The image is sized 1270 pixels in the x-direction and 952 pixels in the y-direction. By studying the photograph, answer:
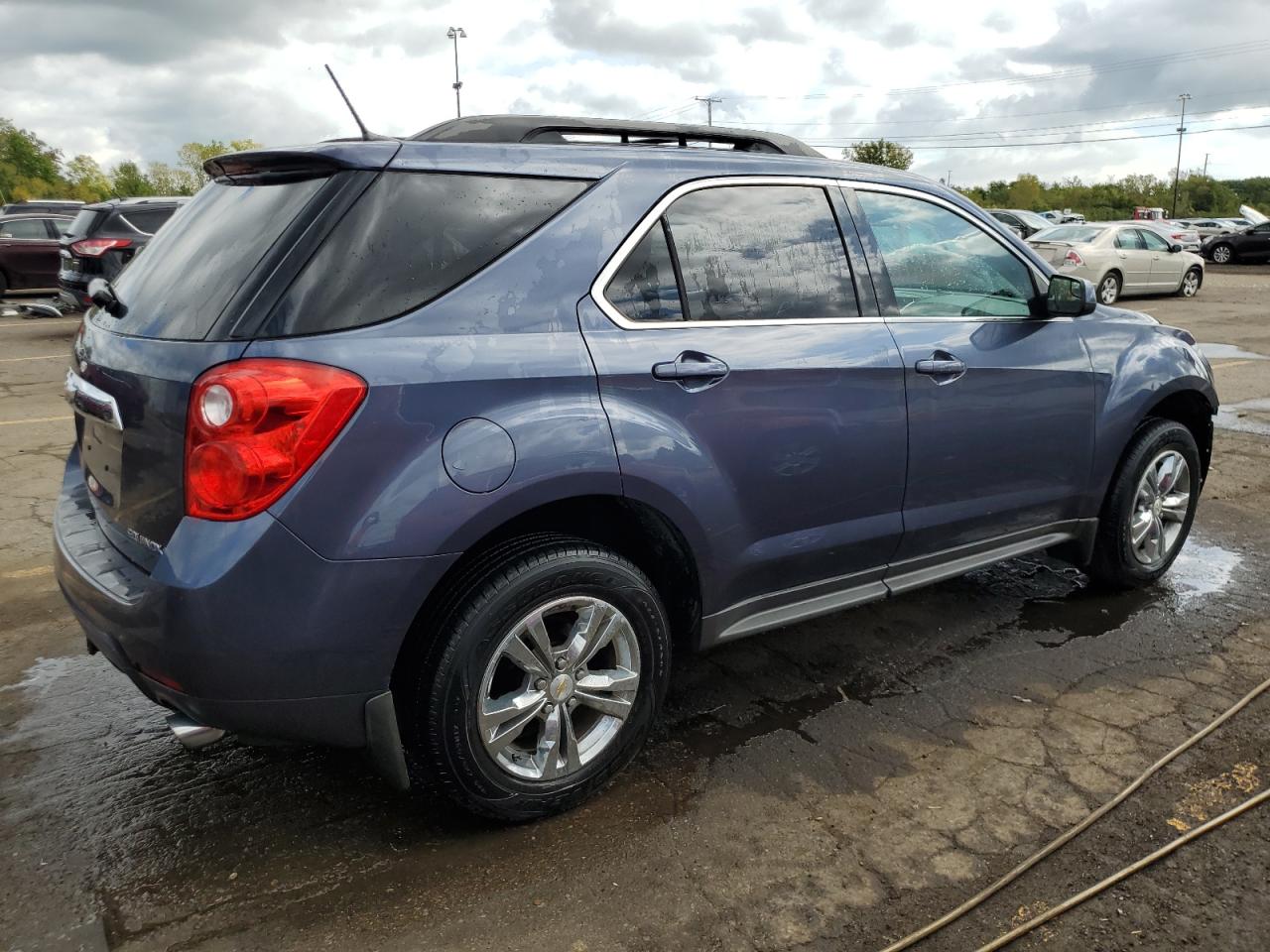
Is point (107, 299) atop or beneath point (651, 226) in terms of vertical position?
beneath

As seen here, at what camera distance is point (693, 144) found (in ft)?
11.4

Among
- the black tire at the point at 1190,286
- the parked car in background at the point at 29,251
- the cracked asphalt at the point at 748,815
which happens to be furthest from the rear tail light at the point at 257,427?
the black tire at the point at 1190,286

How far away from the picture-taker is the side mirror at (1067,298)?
3844mm

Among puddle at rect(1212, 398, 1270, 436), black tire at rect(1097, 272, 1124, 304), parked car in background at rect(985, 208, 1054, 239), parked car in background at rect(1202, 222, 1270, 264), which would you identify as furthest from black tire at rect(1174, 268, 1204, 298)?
puddle at rect(1212, 398, 1270, 436)

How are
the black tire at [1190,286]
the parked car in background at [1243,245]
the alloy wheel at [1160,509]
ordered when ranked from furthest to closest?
the parked car in background at [1243,245]
the black tire at [1190,286]
the alloy wheel at [1160,509]

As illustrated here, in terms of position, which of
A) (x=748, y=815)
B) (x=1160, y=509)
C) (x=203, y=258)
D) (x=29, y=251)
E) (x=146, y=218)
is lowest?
(x=748, y=815)

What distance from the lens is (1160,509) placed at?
4.44 metres

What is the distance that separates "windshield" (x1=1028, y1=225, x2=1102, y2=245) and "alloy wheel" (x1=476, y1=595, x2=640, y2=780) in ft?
57.0

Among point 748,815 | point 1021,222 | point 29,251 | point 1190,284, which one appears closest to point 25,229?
point 29,251

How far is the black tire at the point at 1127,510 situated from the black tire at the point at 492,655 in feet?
7.69

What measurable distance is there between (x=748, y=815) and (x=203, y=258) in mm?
2069

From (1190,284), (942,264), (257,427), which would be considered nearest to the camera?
(257,427)

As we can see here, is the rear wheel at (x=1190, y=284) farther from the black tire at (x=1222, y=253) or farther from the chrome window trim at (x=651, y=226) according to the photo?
the chrome window trim at (x=651, y=226)

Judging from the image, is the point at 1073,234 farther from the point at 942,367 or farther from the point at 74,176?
the point at 74,176
